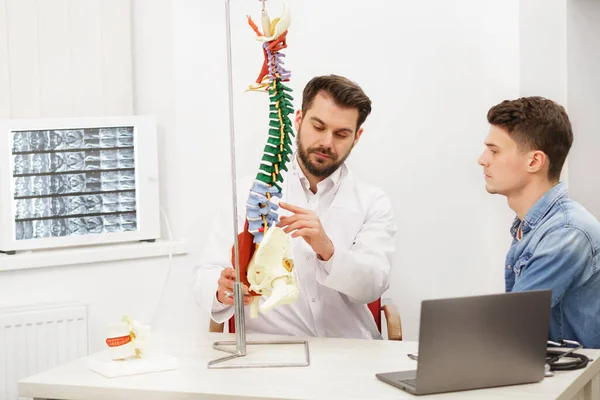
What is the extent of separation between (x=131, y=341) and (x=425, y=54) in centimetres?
190

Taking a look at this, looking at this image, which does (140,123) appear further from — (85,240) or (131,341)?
(131,341)

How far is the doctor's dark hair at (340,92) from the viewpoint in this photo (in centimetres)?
311

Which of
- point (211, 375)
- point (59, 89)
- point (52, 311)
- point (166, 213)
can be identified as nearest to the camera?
point (211, 375)

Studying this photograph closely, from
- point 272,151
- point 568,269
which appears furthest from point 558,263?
point 272,151

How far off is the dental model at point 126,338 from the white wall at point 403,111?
1473mm

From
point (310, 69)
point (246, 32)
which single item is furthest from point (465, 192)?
point (246, 32)

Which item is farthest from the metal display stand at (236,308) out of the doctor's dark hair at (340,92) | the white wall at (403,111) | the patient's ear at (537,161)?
the white wall at (403,111)

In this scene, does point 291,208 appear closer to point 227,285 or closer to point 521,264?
point 227,285

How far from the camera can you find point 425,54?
348cm

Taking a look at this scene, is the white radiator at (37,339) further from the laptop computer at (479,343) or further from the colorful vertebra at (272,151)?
the laptop computer at (479,343)

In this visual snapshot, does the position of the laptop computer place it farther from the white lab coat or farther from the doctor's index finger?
the white lab coat

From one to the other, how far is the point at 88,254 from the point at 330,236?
92cm

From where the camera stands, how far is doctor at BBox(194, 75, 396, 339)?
2.70 metres

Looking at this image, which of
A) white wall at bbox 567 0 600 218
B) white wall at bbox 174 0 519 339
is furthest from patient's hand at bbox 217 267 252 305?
white wall at bbox 567 0 600 218
